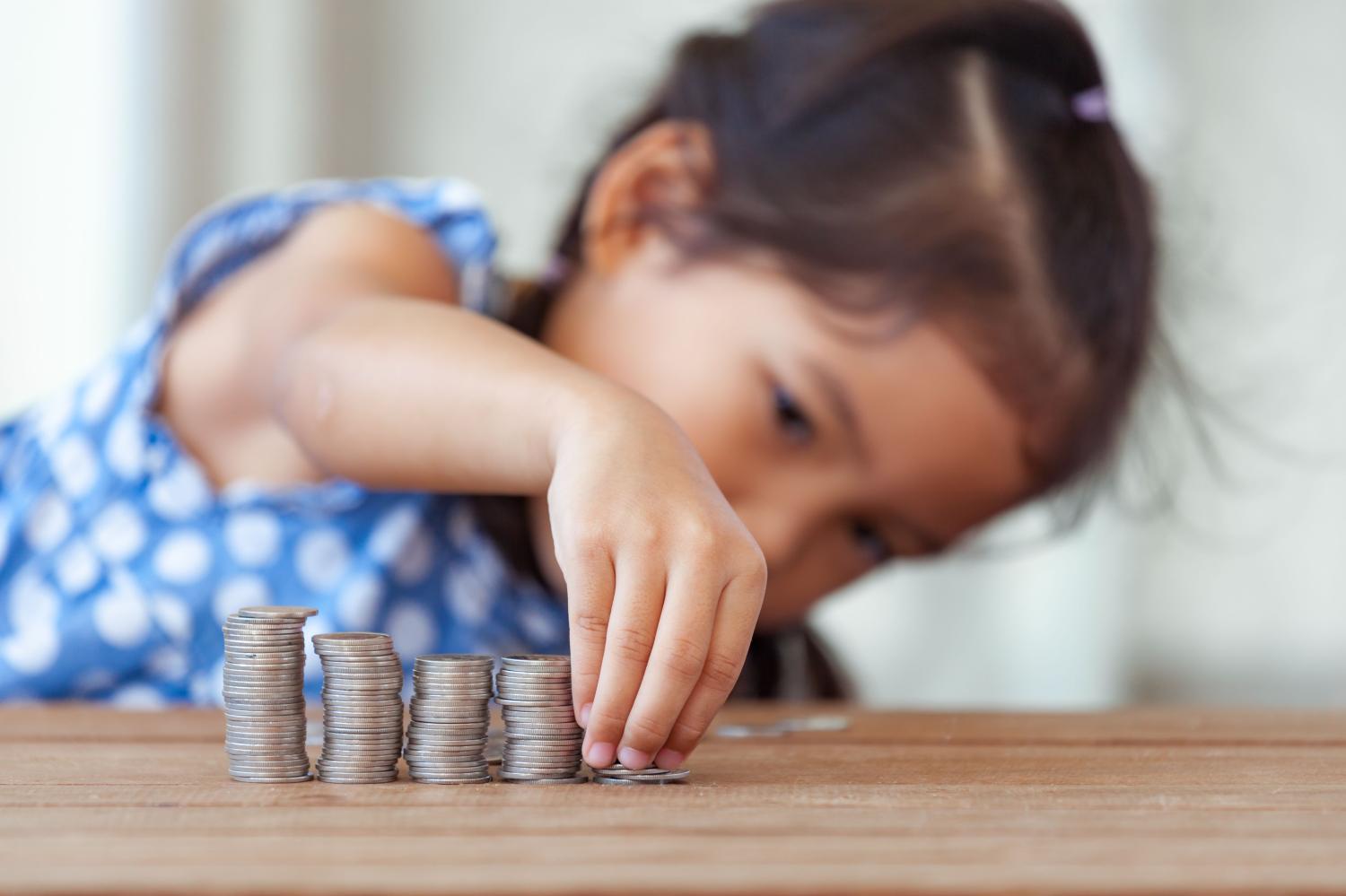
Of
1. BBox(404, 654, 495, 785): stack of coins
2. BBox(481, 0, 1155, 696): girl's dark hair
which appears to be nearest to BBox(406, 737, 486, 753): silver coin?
BBox(404, 654, 495, 785): stack of coins

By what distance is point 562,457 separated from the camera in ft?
2.41

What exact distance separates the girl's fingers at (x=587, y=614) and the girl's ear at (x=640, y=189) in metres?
0.86

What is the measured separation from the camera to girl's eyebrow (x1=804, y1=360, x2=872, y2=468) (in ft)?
4.16

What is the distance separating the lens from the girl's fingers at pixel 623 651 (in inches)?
25.1

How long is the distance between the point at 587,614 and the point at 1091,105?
3.67 ft

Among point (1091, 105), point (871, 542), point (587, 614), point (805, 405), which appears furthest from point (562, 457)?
point (1091, 105)

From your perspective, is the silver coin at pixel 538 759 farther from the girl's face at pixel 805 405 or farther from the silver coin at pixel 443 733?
the girl's face at pixel 805 405

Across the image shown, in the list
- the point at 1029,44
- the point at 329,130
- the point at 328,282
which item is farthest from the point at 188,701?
the point at 329,130

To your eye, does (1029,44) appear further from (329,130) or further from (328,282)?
(329,130)

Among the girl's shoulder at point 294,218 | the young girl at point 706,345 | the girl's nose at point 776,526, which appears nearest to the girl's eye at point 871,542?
the young girl at point 706,345

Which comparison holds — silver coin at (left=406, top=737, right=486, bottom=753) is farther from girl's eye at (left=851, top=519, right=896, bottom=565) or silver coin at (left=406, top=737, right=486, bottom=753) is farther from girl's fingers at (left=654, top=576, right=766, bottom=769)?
girl's eye at (left=851, top=519, right=896, bottom=565)

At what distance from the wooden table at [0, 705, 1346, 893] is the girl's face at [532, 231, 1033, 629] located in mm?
492

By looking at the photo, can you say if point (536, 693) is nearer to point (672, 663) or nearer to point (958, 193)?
point (672, 663)

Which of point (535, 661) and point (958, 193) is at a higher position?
point (958, 193)
